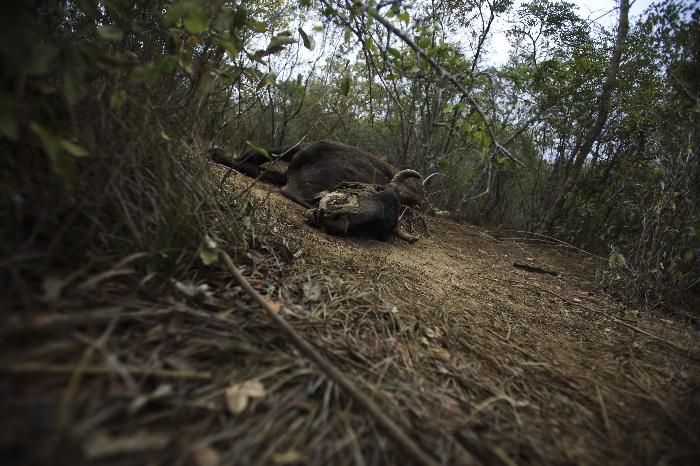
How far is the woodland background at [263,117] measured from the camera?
879 millimetres

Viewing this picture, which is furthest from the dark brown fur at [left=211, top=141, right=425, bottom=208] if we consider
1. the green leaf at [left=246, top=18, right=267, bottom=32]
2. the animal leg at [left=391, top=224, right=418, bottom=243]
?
the green leaf at [left=246, top=18, right=267, bottom=32]

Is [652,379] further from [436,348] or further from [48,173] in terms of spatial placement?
[48,173]

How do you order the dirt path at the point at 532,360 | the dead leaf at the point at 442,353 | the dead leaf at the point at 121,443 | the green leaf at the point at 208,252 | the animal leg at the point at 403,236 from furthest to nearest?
the animal leg at the point at 403,236 < the dead leaf at the point at 442,353 < the green leaf at the point at 208,252 < the dirt path at the point at 532,360 < the dead leaf at the point at 121,443

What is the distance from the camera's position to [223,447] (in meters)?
0.66

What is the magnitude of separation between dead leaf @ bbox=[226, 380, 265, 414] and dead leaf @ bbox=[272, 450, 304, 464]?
13 centimetres

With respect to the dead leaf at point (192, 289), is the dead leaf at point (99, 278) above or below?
above

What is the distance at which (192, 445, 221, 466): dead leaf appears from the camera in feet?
1.98

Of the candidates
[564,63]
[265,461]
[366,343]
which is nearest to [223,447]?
[265,461]

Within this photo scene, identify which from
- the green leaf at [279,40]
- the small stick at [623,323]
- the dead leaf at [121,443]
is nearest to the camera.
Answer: the dead leaf at [121,443]

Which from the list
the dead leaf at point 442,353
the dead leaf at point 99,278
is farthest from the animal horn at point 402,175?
the dead leaf at point 99,278

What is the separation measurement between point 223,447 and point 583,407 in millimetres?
1172

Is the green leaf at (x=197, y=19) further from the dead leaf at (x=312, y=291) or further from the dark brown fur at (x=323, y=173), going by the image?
the dark brown fur at (x=323, y=173)

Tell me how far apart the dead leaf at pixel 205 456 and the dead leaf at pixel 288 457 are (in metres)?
0.11

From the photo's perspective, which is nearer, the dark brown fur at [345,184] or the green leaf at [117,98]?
the green leaf at [117,98]
